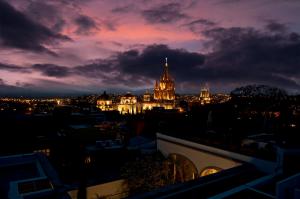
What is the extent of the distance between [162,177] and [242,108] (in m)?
26.5

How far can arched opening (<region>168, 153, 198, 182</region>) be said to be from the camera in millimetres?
13109

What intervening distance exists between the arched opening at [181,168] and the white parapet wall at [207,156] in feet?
0.72

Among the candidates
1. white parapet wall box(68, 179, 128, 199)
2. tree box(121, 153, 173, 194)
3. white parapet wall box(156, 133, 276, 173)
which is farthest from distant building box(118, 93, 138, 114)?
tree box(121, 153, 173, 194)

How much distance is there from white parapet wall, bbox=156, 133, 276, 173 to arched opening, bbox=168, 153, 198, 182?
0.72ft

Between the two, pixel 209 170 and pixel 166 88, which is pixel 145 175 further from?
pixel 166 88

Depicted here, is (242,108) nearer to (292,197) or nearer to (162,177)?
(162,177)

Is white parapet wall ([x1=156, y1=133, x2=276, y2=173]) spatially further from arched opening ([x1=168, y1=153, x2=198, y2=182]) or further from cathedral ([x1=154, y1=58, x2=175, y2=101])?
cathedral ([x1=154, y1=58, x2=175, y2=101])

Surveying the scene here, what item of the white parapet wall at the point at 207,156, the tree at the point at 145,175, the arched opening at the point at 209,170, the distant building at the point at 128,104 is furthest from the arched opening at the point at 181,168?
the distant building at the point at 128,104

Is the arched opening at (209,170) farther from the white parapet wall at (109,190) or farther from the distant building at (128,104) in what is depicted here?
the distant building at (128,104)

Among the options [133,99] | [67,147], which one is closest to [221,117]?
[67,147]

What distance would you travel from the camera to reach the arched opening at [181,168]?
1311 centimetres

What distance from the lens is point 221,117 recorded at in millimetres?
30266

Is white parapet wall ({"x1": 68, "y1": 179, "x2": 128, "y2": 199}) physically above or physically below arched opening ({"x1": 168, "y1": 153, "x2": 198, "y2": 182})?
below

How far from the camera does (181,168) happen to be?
13609 mm
